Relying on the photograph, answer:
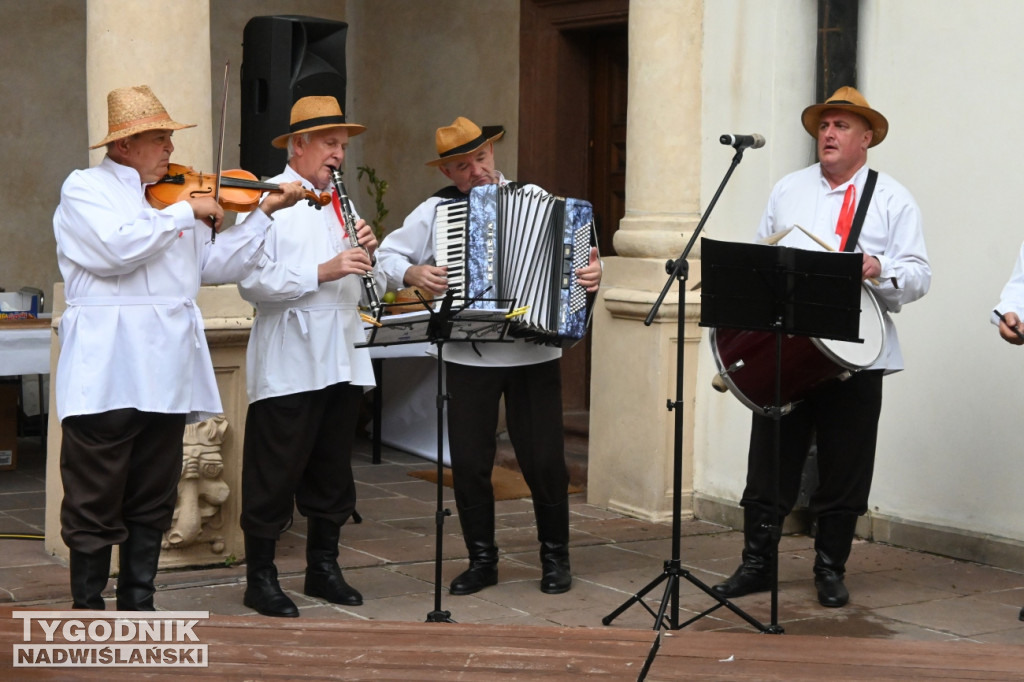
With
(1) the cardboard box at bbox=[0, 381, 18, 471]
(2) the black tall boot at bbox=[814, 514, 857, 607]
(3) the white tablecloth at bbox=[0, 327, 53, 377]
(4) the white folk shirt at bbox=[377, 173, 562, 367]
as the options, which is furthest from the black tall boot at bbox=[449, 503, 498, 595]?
(1) the cardboard box at bbox=[0, 381, 18, 471]

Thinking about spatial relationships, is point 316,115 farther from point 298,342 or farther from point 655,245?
point 655,245

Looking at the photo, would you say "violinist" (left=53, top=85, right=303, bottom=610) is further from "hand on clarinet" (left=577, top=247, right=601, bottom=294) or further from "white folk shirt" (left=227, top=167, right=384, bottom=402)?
"hand on clarinet" (left=577, top=247, right=601, bottom=294)

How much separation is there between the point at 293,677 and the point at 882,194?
3328 mm

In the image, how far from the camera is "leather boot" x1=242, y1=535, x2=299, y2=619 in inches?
207

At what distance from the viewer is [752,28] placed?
6.89m

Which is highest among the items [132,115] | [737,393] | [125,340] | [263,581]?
[132,115]

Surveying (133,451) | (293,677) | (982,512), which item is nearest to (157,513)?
(133,451)

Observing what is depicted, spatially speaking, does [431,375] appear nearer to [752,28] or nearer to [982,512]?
[752,28]

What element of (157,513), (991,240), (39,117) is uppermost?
(39,117)

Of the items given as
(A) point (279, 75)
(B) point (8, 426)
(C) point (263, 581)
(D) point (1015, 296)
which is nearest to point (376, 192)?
(B) point (8, 426)

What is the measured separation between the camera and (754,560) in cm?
569

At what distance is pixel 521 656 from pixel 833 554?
2.82 meters

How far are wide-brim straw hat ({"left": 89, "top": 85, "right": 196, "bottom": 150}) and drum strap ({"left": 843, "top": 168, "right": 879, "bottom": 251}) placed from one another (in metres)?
2.44

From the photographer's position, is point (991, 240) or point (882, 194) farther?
point (991, 240)
